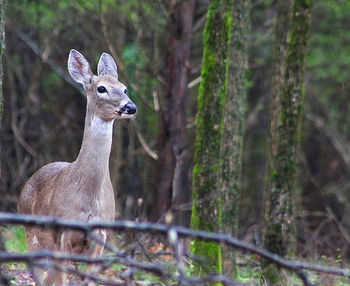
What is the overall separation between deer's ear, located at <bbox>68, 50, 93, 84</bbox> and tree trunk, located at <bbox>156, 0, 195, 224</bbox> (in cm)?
577

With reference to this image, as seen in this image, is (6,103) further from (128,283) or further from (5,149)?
(128,283)

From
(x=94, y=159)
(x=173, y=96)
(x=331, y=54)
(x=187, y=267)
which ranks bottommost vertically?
(x=187, y=267)

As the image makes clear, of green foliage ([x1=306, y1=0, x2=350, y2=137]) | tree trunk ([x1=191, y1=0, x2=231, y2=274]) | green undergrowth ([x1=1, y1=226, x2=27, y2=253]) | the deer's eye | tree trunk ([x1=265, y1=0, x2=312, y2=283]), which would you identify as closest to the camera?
tree trunk ([x1=191, y1=0, x2=231, y2=274])

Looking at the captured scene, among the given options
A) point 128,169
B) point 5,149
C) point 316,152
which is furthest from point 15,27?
point 316,152

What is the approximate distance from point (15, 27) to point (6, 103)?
184 cm

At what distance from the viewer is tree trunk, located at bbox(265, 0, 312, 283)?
25.4 ft

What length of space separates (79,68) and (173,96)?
5.90m

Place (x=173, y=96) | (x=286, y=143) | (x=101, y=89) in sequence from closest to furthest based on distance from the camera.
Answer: (x=101, y=89) → (x=286, y=143) → (x=173, y=96)

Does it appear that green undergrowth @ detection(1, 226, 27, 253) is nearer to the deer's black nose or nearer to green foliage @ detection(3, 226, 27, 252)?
green foliage @ detection(3, 226, 27, 252)

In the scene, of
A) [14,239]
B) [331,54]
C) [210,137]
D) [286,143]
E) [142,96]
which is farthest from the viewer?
[331,54]

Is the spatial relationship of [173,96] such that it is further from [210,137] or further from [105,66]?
[210,137]

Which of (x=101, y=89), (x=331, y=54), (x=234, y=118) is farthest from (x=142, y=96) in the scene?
(x=101, y=89)

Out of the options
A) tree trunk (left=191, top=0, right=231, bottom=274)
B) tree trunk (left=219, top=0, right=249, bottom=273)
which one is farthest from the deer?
tree trunk (left=219, top=0, right=249, bottom=273)

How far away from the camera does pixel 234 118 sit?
29.8 feet
